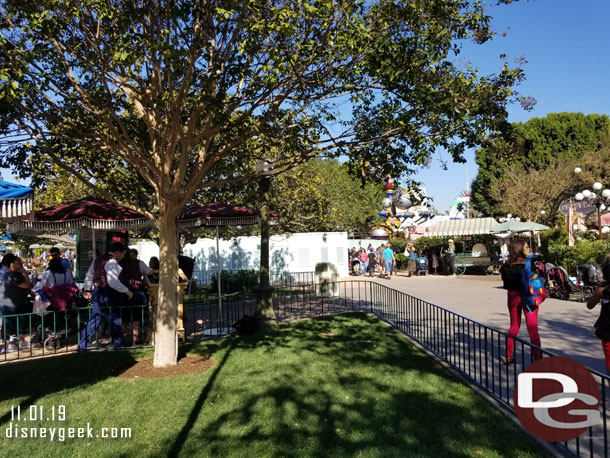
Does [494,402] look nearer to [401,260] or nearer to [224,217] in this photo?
[224,217]

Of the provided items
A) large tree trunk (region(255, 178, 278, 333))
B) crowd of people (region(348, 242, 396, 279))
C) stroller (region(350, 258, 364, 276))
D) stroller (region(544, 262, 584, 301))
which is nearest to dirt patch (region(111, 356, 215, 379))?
large tree trunk (region(255, 178, 278, 333))

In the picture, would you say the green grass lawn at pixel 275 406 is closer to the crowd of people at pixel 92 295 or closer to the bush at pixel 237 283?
the crowd of people at pixel 92 295

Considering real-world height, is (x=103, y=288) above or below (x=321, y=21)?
below

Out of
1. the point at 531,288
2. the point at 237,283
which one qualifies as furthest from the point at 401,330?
the point at 237,283

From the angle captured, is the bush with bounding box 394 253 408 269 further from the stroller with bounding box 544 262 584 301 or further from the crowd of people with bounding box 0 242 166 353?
the crowd of people with bounding box 0 242 166 353

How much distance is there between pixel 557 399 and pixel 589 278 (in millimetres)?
9532

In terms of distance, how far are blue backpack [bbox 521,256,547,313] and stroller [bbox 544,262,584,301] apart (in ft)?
26.2

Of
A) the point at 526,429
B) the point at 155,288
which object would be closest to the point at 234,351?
the point at 155,288

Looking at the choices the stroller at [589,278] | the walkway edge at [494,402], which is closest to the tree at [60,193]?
the walkway edge at [494,402]

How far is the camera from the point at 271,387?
228 inches

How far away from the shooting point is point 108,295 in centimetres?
786

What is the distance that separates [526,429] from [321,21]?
609cm

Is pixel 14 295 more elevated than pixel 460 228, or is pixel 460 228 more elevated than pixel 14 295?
pixel 460 228

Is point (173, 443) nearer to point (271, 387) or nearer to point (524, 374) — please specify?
point (271, 387)
